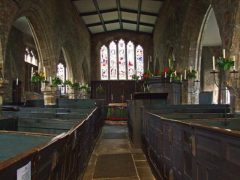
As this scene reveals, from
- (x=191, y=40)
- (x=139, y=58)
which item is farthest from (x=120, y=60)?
(x=191, y=40)

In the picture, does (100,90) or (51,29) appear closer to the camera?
(51,29)

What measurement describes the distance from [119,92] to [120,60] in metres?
2.90

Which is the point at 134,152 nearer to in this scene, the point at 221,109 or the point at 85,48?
the point at 221,109

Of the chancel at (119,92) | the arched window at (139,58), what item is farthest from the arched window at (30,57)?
the arched window at (139,58)

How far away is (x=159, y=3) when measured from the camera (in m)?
16.6

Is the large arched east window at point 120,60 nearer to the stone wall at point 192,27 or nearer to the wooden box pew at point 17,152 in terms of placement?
the stone wall at point 192,27

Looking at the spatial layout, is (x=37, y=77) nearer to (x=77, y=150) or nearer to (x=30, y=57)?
(x=77, y=150)

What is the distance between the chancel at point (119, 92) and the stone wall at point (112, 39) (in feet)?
0.29

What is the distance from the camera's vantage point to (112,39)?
24.2m

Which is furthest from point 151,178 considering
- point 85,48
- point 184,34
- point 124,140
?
point 85,48

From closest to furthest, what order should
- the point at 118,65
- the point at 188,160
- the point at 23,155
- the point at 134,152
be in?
the point at 23,155
the point at 188,160
the point at 134,152
the point at 118,65

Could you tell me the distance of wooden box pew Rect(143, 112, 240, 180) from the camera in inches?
62.6

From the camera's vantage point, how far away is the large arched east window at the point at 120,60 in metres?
24.2

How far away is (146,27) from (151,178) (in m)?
19.3
